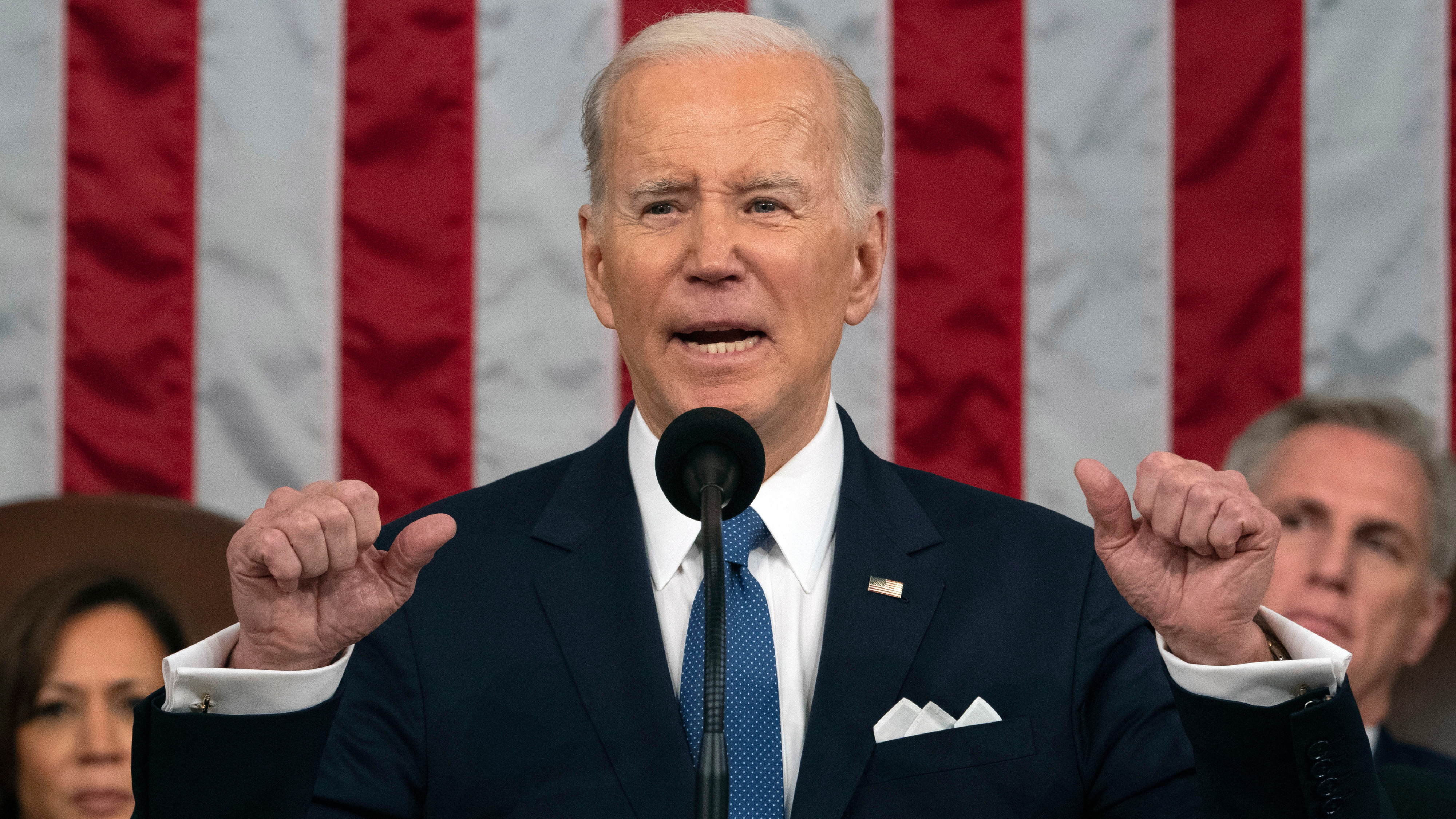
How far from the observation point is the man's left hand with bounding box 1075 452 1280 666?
54.2 inches

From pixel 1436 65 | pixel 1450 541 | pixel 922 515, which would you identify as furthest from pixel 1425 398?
pixel 922 515

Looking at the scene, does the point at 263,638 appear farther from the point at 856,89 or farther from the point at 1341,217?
the point at 1341,217

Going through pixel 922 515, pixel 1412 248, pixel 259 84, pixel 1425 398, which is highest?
pixel 259 84

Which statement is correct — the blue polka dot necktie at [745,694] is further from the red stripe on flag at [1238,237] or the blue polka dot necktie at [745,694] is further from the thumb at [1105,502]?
the red stripe on flag at [1238,237]

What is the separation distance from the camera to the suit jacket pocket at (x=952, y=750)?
162cm

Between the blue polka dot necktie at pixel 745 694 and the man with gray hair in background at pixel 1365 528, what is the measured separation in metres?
1.40

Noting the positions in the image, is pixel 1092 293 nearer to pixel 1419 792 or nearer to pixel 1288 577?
pixel 1288 577

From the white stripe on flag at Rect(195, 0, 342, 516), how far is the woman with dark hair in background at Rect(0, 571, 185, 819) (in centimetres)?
46

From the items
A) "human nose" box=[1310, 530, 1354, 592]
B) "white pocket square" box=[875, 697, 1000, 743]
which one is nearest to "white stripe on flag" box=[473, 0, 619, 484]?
"white pocket square" box=[875, 697, 1000, 743]

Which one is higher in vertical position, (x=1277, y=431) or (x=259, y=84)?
(x=259, y=84)

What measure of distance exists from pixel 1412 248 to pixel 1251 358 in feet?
1.31

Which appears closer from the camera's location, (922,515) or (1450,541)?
(922,515)

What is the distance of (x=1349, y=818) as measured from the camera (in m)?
1.42

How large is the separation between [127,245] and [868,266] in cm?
156
